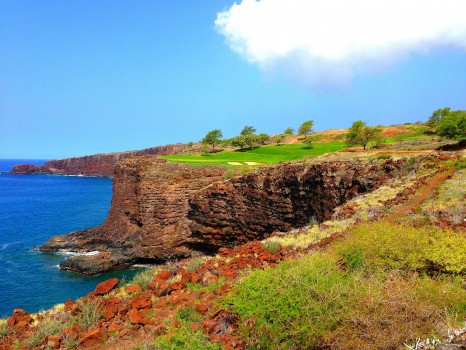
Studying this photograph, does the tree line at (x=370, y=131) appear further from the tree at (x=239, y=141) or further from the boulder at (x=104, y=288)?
the boulder at (x=104, y=288)

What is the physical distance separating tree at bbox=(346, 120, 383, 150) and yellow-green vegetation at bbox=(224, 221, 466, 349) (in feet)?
90.3

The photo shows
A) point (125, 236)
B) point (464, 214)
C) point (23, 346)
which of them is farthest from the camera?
point (125, 236)

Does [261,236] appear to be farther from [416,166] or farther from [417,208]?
[417,208]

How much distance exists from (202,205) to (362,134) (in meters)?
18.7

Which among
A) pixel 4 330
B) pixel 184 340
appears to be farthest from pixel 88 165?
pixel 184 340

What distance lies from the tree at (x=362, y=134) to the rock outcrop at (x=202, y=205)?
11.7 m

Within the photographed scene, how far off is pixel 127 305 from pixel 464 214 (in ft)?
34.6

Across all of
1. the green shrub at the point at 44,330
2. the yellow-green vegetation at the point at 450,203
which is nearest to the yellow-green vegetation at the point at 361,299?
the yellow-green vegetation at the point at 450,203

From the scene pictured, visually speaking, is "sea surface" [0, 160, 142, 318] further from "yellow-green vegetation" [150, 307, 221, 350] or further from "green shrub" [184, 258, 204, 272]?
"yellow-green vegetation" [150, 307, 221, 350]

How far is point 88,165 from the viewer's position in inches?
6097

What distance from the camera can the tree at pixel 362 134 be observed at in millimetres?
32875

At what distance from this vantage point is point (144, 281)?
9039mm

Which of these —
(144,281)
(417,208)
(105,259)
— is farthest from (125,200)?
(417,208)

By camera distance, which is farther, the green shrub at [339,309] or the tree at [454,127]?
the tree at [454,127]
